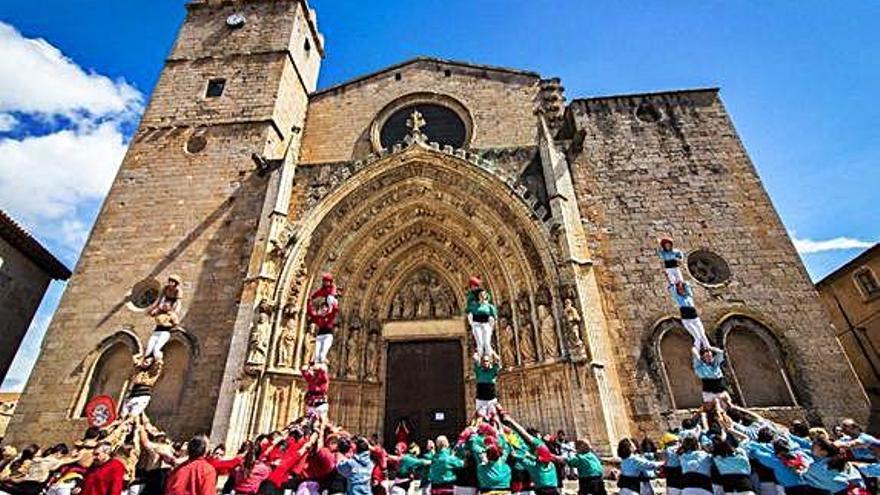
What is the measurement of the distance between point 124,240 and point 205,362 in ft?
14.1

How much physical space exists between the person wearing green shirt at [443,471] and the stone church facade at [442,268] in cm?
365

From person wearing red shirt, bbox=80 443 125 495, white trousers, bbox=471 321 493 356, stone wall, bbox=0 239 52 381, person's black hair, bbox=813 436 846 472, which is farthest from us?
stone wall, bbox=0 239 52 381

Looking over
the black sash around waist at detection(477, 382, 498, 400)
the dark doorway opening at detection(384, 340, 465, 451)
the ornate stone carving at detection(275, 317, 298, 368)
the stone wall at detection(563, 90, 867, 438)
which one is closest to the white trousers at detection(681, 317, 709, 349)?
the black sash around waist at detection(477, 382, 498, 400)

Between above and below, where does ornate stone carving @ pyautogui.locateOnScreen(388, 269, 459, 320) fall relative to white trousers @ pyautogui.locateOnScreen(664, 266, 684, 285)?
above

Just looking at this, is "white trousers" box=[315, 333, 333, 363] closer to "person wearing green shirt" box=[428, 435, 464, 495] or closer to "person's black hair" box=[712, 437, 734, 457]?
"person wearing green shirt" box=[428, 435, 464, 495]

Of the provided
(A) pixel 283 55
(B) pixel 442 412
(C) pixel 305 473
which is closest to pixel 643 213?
(B) pixel 442 412

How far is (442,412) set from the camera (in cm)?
941

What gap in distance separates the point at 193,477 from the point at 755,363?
31.5 ft

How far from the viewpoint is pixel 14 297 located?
11.4 m

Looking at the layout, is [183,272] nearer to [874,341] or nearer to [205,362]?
[205,362]

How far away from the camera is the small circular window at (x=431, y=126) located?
43.0ft

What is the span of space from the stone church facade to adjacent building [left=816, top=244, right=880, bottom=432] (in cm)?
730

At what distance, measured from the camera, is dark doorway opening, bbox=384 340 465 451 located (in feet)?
30.5

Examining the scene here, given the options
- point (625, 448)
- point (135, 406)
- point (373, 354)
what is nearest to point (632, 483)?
point (625, 448)
